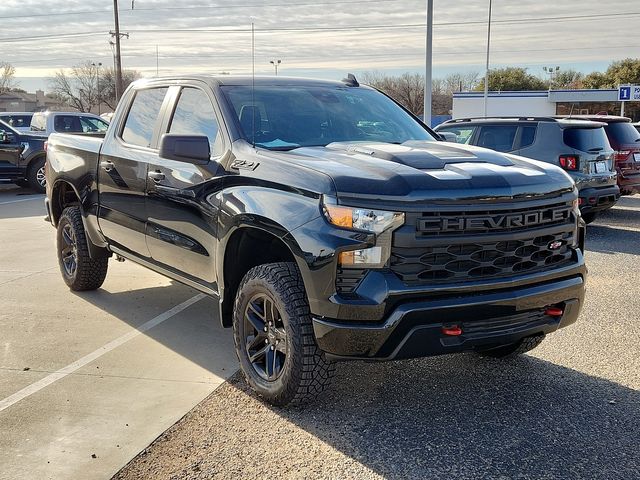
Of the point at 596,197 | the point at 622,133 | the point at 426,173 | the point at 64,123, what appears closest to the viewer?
the point at 426,173

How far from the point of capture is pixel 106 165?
5836 millimetres

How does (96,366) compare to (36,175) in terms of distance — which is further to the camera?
(36,175)

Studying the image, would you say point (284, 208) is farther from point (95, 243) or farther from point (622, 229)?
point (622, 229)

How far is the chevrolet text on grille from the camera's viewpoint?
3.61 meters

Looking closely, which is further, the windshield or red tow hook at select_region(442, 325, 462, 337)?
the windshield

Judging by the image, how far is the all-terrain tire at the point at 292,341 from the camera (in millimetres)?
3840

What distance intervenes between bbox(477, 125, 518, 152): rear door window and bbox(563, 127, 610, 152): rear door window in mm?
840

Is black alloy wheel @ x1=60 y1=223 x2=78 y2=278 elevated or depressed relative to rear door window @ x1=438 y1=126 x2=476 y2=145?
depressed

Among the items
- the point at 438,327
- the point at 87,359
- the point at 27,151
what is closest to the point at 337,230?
the point at 438,327

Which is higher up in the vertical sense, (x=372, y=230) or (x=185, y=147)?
(x=185, y=147)

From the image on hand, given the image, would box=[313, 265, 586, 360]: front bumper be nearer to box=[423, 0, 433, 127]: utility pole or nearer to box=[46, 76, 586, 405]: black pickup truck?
box=[46, 76, 586, 405]: black pickup truck

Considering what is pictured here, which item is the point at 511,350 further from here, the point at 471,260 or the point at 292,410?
the point at 292,410

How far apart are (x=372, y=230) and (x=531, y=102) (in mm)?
55193

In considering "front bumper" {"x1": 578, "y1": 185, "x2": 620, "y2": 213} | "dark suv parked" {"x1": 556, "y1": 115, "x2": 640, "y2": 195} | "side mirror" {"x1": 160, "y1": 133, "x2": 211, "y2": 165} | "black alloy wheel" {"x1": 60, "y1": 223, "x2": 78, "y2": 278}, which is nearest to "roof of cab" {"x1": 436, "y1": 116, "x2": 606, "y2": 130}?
"front bumper" {"x1": 578, "y1": 185, "x2": 620, "y2": 213}
